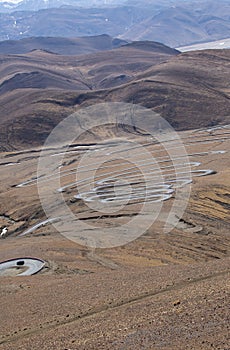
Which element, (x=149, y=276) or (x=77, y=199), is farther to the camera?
(x=77, y=199)

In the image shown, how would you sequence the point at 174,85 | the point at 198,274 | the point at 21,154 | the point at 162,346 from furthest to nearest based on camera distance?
the point at 174,85
the point at 21,154
the point at 198,274
the point at 162,346

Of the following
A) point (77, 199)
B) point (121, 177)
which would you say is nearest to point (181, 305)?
point (77, 199)

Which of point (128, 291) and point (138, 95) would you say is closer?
point (128, 291)

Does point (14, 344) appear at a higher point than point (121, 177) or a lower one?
higher

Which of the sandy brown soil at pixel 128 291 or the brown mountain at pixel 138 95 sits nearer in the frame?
the sandy brown soil at pixel 128 291

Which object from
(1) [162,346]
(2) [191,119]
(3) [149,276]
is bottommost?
(2) [191,119]

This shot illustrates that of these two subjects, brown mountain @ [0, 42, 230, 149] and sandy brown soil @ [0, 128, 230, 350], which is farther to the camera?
brown mountain @ [0, 42, 230, 149]

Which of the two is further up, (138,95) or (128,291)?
(128,291)

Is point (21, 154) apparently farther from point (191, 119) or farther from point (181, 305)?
point (181, 305)
